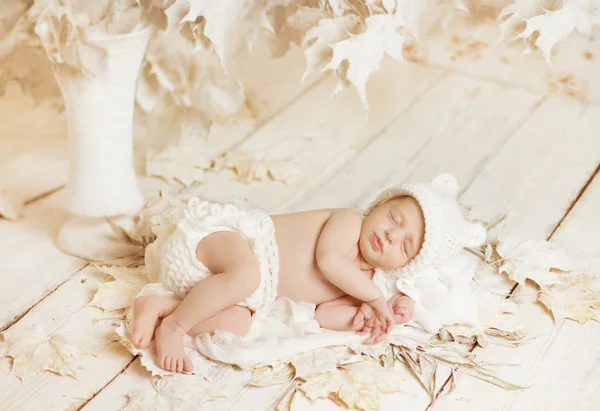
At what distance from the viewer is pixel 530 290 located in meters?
1.53

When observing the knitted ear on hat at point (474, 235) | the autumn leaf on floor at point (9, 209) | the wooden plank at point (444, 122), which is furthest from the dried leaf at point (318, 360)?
the autumn leaf on floor at point (9, 209)

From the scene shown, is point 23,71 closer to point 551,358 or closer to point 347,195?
point 347,195

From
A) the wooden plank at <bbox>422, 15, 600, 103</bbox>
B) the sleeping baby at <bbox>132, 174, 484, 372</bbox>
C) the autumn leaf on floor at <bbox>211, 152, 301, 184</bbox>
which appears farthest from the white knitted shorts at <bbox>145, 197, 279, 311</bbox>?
the wooden plank at <bbox>422, 15, 600, 103</bbox>

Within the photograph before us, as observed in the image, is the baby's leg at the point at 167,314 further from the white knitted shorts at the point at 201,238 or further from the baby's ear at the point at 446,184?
the baby's ear at the point at 446,184

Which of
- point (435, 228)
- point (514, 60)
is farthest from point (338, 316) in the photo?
point (514, 60)

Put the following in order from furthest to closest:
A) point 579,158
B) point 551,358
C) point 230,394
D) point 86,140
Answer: point 579,158 < point 86,140 < point 551,358 < point 230,394

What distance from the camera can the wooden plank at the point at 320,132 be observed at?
6.01 ft

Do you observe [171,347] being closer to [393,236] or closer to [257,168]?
[393,236]

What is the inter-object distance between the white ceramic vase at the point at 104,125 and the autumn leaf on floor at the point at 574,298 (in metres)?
0.86

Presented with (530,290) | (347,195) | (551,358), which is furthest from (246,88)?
(551,358)

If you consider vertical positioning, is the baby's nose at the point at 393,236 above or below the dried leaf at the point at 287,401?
above

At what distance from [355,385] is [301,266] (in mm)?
242

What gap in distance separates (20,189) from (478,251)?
41.2 inches

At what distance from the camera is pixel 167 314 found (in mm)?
1318
